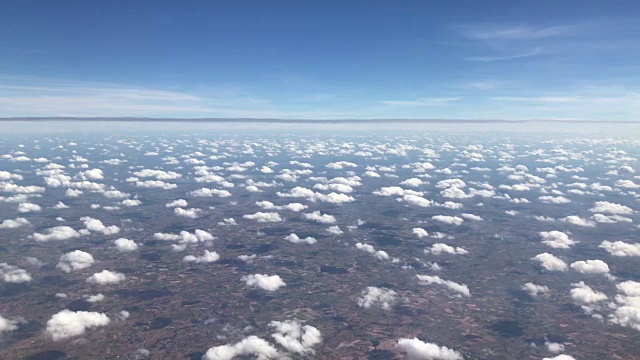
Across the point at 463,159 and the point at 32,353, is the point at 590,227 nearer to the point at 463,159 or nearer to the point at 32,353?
the point at 32,353

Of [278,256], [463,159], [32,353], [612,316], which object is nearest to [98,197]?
[278,256]

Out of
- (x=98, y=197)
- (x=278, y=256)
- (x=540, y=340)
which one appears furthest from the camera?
(x=98, y=197)

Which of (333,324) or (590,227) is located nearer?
(333,324)

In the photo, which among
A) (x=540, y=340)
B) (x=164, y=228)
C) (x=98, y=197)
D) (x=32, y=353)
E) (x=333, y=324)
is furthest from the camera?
(x=98, y=197)

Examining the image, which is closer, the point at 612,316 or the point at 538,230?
the point at 612,316

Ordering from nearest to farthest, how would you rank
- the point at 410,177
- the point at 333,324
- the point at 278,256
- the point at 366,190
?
the point at 333,324
the point at 278,256
the point at 366,190
the point at 410,177

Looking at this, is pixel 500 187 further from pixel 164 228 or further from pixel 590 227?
pixel 164 228

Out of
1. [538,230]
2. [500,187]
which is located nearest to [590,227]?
[538,230]
